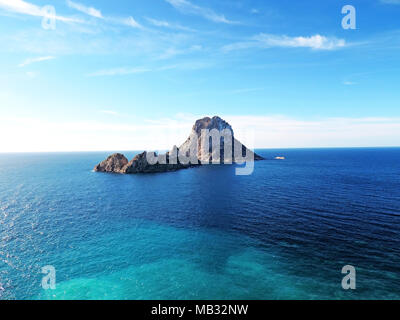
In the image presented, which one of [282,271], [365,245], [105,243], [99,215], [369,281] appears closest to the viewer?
[369,281]

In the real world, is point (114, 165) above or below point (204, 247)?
above

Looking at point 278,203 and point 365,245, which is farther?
point 278,203

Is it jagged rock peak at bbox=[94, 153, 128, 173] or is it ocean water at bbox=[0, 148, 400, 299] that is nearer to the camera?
ocean water at bbox=[0, 148, 400, 299]

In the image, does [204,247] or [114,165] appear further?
[114,165]

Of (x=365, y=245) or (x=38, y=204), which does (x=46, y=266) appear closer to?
(x=38, y=204)

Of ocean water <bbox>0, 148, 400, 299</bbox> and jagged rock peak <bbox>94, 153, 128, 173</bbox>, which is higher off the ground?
jagged rock peak <bbox>94, 153, 128, 173</bbox>

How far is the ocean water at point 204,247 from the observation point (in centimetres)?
2825

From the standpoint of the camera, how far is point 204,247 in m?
39.6

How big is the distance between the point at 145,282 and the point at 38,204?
61045 mm

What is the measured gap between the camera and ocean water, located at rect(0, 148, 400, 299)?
28250 millimetres

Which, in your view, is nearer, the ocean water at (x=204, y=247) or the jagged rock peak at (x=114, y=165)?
the ocean water at (x=204, y=247)

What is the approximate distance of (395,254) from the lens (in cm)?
3434
